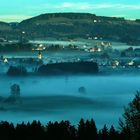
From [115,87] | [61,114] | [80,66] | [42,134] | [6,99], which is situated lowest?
[42,134]

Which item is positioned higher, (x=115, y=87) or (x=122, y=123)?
(x=115, y=87)

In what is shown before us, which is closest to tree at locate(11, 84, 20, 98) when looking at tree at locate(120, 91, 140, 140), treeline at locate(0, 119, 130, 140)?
treeline at locate(0, 119, 130, 140)

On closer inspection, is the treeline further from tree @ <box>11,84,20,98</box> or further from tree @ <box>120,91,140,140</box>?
tree @ <box>11,84,20,98</box>

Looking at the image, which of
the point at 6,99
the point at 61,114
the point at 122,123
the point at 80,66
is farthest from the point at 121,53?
the point at 122,123

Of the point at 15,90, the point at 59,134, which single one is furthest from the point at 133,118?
the point at 15,90

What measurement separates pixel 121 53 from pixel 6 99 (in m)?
64.6

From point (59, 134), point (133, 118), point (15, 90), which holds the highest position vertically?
point (15, 90)

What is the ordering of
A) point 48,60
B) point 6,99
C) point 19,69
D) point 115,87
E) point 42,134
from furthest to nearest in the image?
point 48,60
point 19,69
point 115,87
point 6,99
point 42,134

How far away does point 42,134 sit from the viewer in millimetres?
20812

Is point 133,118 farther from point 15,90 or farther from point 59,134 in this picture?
point 15,90

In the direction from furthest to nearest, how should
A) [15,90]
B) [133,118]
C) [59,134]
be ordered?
1. [15,90]
2. [133,118]
3. [59,134]

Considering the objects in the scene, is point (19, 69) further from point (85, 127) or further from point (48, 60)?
point (85, 127)

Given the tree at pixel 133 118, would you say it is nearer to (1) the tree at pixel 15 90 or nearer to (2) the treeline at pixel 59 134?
(2) the treeline at pixel 59 134

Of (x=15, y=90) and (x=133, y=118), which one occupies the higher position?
(x=15, y=90)
